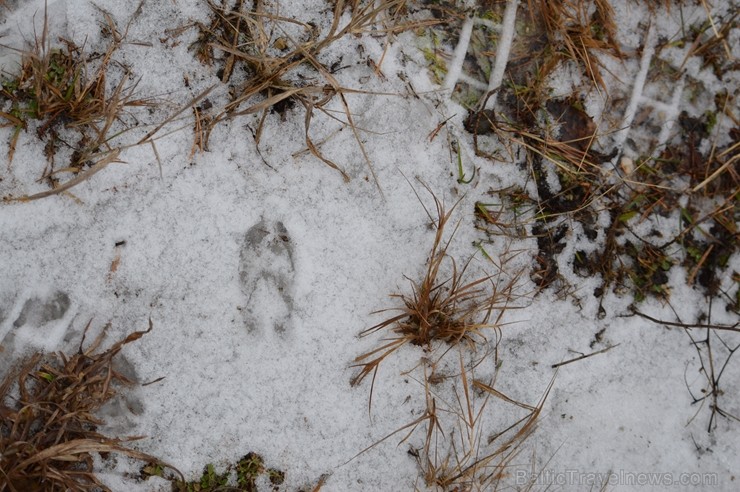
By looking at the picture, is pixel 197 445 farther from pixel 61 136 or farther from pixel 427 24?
pixel 427 24

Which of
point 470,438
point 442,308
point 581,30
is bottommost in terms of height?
point 470,438

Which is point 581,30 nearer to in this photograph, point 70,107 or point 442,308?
point 442,308

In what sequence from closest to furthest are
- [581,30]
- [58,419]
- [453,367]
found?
[58,419] < [453,367] < [581,30]

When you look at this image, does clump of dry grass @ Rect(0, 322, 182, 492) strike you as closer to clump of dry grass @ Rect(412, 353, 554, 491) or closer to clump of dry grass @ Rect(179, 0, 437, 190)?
clump of dry grass @ Rect(179, 0, 437, 190)

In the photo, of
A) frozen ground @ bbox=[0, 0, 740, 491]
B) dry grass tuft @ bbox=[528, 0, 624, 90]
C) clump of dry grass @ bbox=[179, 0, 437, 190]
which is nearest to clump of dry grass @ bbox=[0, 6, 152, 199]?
frozen ground @ bbox=[0, 0, 740, 491]

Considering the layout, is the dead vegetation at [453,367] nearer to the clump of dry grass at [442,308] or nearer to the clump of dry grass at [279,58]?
the clump of dry grass at [442,308]

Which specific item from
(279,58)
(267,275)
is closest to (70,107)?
(279,58)
